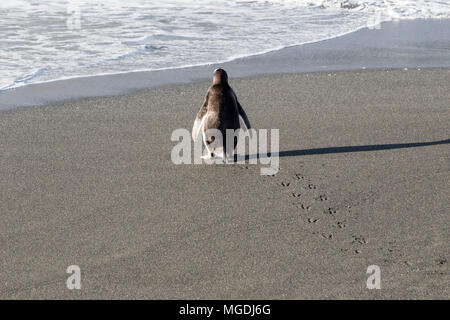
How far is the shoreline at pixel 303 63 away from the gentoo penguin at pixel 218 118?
2363 mm

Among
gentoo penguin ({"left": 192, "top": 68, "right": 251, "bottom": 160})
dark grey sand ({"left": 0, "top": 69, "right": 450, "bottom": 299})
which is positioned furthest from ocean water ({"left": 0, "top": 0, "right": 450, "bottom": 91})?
gentoo penguin ({"left": 192, "top": 68, "right": 251, "bottom": 160})

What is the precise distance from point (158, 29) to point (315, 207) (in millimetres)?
8504

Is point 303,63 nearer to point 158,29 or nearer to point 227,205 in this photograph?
point 158,29

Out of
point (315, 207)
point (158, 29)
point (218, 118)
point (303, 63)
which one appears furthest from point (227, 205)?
point (158, 29)

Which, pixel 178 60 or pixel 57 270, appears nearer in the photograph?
pixel 57 270

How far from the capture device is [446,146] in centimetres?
681

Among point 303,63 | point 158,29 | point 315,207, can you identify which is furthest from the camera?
point 158,29

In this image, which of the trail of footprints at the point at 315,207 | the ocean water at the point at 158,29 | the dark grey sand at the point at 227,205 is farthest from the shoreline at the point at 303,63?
the trail of footprints at the point at 315,207

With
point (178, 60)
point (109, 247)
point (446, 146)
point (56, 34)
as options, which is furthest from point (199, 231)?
point (56, 34)

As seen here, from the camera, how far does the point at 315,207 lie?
5457mm

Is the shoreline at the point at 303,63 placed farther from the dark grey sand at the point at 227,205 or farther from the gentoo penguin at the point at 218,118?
the gentoo penguin at the point at 218,118

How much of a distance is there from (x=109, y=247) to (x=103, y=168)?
154cm

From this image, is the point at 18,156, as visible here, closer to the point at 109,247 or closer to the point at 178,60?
the point at 109,247
